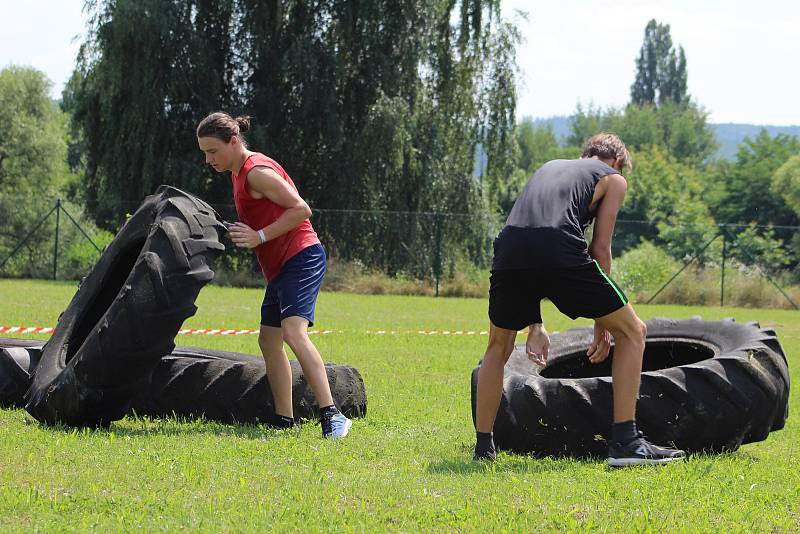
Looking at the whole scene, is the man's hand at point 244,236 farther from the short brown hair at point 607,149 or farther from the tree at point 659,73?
the tree at point 659,73

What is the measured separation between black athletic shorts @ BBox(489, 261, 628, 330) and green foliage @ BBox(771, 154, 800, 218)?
153 ft

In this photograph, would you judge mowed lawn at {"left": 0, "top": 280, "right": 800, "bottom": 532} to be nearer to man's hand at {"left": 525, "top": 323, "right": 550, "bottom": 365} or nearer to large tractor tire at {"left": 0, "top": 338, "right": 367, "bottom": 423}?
large tractor tire at {"left": 0, "top": 338, "right": 367, "bottom": 423}

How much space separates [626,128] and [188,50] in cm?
7753

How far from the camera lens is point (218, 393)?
6223 millimetres

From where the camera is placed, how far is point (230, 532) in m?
3.59

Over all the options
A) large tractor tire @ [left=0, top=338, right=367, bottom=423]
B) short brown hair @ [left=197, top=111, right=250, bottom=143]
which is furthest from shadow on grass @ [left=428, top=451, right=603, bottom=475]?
short brown hair @ [left=197, top=111, right=250, bottom=143]

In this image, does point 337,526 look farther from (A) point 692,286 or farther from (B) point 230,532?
(A) point 692,286

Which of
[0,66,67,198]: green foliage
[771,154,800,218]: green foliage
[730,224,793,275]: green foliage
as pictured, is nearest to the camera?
[730,224,793,275]: green foliage

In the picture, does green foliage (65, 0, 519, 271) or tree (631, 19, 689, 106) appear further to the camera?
tree (631, 19, 689, 106)

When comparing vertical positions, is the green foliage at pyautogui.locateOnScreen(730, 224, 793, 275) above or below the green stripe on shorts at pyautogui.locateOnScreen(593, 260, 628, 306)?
below

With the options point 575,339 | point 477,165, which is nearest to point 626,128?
point 477,165

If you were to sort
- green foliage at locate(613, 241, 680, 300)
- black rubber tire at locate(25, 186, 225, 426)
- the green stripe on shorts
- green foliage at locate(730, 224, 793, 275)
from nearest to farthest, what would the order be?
the green stripe on shorts < black rubber tire at locate(25, 186, 225, 426) < green foliage at locate(613, 241, 680, 300) < green foliage at locate(730, 224, 793, 275)

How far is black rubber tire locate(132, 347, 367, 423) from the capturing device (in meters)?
6.20

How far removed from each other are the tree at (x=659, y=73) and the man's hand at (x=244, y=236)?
11166cm
